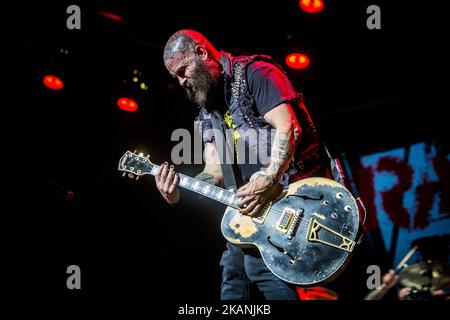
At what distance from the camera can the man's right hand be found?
3545 mm

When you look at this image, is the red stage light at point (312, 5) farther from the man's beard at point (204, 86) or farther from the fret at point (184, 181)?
the fret at point (184, 181)

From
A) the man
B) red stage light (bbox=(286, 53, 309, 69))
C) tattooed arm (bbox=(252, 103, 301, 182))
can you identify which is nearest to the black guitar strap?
the man

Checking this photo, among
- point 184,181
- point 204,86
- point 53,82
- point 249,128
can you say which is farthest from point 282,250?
point 53,82

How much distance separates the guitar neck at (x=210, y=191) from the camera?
130 inches

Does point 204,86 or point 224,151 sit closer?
A: point 204,86

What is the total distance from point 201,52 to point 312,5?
3094 millimetres

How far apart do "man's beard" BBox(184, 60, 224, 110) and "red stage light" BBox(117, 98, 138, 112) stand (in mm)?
3390

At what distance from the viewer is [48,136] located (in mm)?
6883

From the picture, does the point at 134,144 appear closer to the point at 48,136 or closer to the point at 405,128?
the point at 48,136

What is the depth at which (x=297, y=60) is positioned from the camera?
21.5 feet

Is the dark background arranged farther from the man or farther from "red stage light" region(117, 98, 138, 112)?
the man

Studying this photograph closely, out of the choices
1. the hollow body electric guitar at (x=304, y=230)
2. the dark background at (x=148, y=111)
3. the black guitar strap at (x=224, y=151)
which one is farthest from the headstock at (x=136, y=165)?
the dark background at (x=148, y=111)

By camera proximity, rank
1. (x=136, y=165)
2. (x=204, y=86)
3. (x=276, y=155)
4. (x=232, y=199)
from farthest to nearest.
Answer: (x=136, y=165)
(x=204, y=86)
(x=232, y=199)
(x=276, y=155)

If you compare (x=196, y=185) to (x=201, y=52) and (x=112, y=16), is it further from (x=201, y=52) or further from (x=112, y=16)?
(x=112, y=16)
